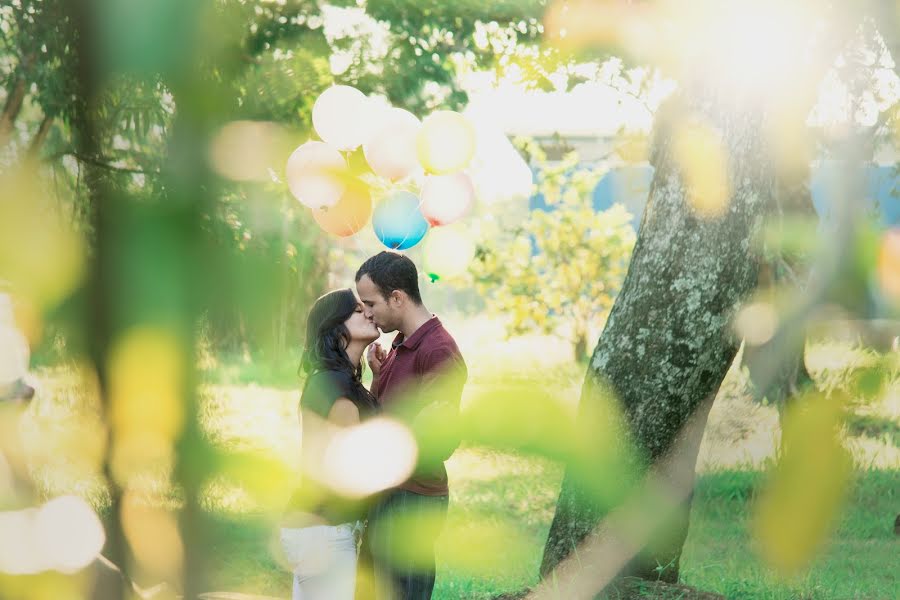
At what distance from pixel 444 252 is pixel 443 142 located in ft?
1.93

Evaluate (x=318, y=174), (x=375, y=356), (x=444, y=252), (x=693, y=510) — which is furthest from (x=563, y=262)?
(x=375, y=356)

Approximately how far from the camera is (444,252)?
Result: 475cm

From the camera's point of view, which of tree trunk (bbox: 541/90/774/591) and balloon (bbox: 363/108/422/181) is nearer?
tree trunk (bbox: 541/90/774/591)

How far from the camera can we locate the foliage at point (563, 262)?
13.1 meters

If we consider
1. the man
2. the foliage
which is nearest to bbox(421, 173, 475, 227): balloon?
the man

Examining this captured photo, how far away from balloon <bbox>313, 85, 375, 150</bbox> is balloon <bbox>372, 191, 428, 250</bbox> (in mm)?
336

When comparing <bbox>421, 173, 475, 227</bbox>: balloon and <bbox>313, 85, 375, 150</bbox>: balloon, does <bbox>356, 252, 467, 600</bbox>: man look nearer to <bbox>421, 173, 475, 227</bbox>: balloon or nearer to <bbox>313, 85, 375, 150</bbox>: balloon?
<bbox>421, 173, 475, 227</bbox>: balloon

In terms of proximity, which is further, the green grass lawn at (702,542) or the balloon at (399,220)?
the green grass lawn at (702,542)

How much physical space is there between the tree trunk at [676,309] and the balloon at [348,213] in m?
1.25

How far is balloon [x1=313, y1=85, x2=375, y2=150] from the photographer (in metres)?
4.49

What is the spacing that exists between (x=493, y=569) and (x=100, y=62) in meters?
4.75

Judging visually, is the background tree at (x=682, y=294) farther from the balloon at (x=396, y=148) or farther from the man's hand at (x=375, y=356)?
the man's hand at (x=375, y=356)

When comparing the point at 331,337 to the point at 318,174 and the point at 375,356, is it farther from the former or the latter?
the point at 318,174

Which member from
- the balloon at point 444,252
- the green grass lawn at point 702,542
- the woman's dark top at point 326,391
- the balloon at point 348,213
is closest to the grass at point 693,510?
the green grass lawn at point 702,542
